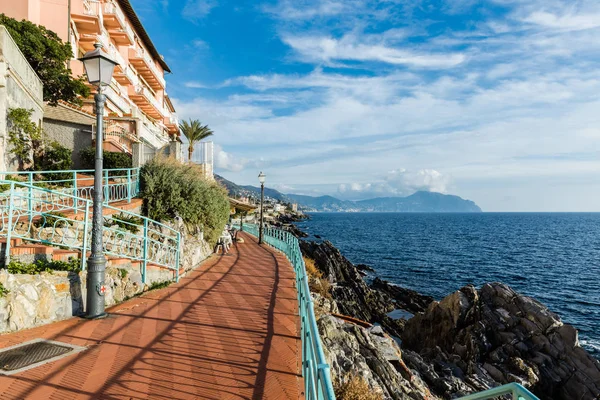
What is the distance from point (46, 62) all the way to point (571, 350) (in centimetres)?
2525

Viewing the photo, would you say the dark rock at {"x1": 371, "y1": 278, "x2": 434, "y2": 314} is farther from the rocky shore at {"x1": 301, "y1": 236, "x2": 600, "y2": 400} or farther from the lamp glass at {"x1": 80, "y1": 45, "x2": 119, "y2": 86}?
the lamp glass at {"x1": 80, "y1": 45, "x2": 119, "y2": 86}

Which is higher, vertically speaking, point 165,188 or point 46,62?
point 46,62

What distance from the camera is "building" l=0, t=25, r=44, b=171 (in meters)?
10.1

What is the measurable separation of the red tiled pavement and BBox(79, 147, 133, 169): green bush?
9.61 metres

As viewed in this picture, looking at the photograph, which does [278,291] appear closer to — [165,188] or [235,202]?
[165,188]

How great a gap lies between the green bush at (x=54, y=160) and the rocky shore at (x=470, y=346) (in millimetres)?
10115

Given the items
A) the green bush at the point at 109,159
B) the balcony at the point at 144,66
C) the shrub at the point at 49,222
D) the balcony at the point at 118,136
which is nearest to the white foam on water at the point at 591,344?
the shrub at the point at 49,222

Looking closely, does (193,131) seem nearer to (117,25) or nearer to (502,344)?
(117,25)

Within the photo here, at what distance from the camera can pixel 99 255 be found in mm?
6316

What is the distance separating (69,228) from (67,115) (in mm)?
11697

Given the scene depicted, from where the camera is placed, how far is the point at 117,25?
2789cm

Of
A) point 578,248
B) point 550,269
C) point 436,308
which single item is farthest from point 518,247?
point 436,308

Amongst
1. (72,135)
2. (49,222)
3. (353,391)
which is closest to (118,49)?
(72,135)

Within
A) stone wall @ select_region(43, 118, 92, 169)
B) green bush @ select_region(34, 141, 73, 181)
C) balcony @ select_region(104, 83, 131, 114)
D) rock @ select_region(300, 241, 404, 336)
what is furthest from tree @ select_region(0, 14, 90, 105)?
rock @ select_region(300, 241, 404, 336)
